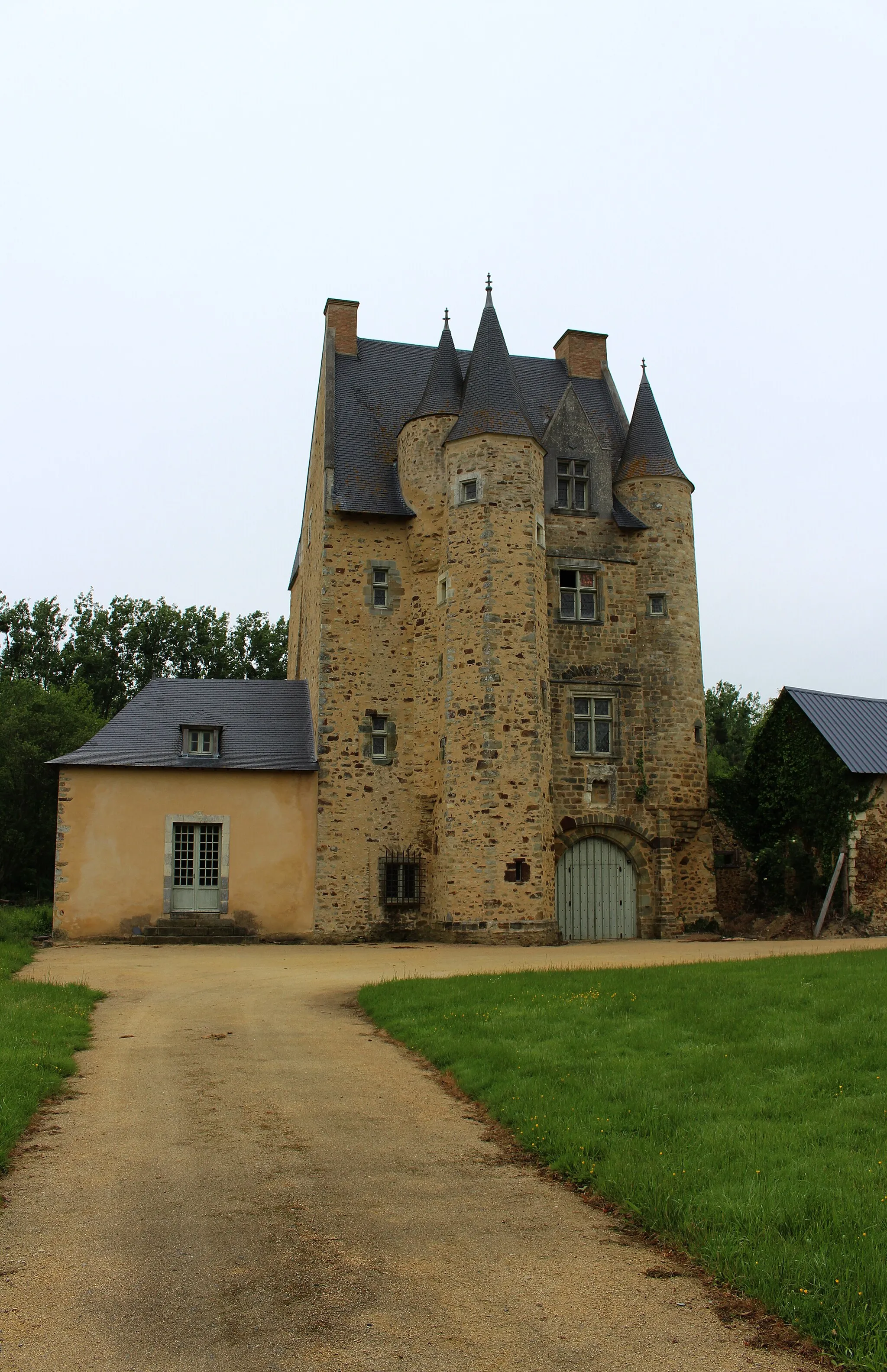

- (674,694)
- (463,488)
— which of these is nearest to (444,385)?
(463,488)

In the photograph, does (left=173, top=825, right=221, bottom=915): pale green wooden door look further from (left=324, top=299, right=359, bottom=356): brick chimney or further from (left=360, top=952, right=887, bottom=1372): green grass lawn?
(left=324, top=299, right=359, bottom=356): brick chimney

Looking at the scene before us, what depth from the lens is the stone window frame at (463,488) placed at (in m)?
25.4

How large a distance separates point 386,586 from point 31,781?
1536cm

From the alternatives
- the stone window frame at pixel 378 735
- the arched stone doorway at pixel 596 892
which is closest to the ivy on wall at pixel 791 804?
the arched stone doorway at pixel 596 892

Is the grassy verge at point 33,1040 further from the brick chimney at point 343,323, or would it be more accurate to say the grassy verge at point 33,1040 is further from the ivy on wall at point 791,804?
the brick chimney at point 343,323

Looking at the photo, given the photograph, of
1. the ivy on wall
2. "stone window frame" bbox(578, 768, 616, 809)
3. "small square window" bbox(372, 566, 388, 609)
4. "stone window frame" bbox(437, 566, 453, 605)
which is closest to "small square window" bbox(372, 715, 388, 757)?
"small square window" bbox(372, 566, 388, 609)

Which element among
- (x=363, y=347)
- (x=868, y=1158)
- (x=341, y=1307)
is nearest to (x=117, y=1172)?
(x=341, y=1307)

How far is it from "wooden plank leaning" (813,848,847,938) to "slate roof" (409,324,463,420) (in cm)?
1343

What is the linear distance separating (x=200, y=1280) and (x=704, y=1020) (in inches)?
238

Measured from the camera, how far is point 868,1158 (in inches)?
243

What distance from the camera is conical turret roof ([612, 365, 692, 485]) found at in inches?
1128

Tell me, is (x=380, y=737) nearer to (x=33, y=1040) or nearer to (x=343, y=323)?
(x=343, y=323)

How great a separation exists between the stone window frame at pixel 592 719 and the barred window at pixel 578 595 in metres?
1.87

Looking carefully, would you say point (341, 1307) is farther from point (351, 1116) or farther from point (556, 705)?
point (556, 705)
